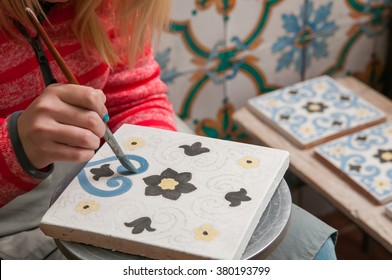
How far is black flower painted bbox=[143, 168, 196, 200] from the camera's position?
2.36 ft

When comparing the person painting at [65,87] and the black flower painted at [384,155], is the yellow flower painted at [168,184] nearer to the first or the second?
the person painting at [65,87]

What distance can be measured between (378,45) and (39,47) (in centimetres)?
103

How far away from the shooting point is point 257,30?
1.43 m

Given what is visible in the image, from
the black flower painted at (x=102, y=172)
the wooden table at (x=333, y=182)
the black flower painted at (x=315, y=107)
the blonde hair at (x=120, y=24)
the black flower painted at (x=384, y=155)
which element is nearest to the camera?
the black flower painted at (x=102, y=172)

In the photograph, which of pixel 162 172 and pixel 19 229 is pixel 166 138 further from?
pixel 19 229

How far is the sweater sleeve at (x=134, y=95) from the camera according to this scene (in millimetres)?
1019

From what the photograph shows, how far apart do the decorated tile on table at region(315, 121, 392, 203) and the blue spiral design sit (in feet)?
1.63

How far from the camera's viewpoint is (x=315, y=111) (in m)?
1.32

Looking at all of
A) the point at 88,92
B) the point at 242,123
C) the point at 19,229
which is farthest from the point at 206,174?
the point at 242,123

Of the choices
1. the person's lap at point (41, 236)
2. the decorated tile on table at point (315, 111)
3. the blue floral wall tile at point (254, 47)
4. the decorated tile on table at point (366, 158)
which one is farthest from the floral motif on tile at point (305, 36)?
the person's lap at point (41, 236)

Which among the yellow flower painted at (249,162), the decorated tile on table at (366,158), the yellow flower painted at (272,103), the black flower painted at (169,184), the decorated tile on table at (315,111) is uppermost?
the black flower painted at (169,184)

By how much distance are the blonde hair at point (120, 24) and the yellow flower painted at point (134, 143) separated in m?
0.19

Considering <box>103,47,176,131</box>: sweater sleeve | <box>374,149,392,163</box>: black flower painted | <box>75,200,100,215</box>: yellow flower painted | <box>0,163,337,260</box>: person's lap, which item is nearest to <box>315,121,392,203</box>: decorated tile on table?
<box>374,149,392,163</box>: black flower painted

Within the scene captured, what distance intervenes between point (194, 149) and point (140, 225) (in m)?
0.15
